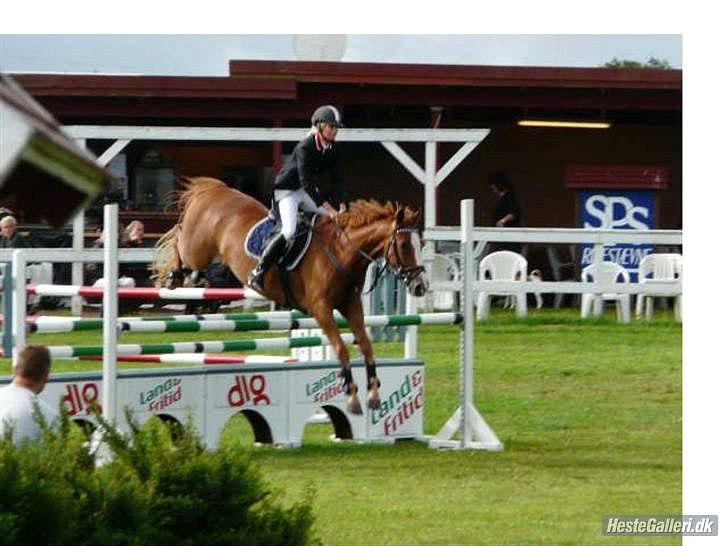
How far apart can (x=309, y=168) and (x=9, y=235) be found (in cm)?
670

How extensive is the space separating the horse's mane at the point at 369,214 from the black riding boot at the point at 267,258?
17.0 inches

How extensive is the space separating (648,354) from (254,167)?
9.12 metres

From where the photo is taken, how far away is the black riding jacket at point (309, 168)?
11781 millimetres

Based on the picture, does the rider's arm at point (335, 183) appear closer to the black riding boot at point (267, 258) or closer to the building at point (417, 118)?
the black riding boot at point (267, 258)

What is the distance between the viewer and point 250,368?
1173 cm

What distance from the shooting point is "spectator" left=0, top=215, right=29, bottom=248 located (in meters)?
17.3

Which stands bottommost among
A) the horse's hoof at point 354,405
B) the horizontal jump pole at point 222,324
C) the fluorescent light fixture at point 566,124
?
the horse's hoof at point 354,405

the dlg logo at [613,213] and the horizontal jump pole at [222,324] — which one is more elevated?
the dlg logo at [613,213]

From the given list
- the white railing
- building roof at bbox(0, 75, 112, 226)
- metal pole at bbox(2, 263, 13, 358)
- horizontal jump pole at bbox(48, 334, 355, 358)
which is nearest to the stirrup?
horizontal jump pole at bbox(48, 334, 355, 358)

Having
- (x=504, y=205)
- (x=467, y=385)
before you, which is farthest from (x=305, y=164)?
(x=504, y=205)

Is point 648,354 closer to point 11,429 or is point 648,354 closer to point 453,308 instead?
point 453,308

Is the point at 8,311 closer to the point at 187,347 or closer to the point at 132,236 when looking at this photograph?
→ the point at 187,347

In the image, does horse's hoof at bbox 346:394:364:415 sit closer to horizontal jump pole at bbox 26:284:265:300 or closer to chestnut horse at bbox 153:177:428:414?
chestnut horse at bbox 153:177:428:414

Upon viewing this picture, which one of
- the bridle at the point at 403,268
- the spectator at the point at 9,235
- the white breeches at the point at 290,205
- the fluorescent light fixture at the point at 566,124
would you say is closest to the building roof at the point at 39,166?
the bridle at the point at 403,268
